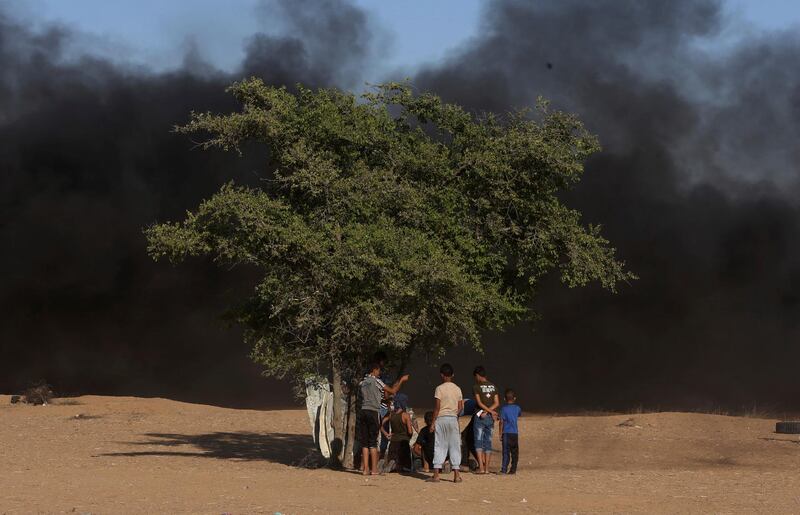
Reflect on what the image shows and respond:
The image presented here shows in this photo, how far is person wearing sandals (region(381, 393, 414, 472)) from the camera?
22.8 meters

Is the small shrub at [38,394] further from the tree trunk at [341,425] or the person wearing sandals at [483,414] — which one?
the person wearing sandals at [483,414]

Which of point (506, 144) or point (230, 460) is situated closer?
point (506, 144)

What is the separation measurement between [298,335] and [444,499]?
20.5ft

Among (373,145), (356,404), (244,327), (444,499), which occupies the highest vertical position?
(373,145)

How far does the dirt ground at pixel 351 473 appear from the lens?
17.9 m

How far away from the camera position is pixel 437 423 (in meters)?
21.4

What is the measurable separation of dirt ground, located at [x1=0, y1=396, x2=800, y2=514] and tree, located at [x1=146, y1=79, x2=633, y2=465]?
9.76ft

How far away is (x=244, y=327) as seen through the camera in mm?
25656

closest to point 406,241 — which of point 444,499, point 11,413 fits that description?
point 444,499

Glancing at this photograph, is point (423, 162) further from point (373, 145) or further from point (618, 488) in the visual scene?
point (618, 488)

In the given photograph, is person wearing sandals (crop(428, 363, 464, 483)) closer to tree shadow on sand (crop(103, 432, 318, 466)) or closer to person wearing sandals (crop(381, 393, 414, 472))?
person wearing sandals (crop(381, 393, 414, 472))

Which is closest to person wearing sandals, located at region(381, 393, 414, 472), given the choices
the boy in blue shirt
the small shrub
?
the boy in blue shirt

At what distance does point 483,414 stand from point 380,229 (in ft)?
14.2

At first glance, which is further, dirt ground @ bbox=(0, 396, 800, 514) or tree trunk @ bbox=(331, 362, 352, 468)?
tree trunk @ bbox=(331, 362, 352, 468)
